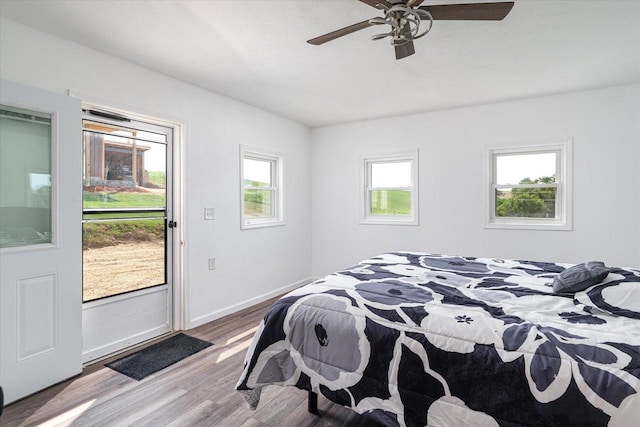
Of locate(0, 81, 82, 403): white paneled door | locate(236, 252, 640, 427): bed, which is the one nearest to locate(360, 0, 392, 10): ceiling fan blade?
locate(236, 252, 640, 427): bed

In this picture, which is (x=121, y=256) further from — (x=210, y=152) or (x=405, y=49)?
(x=405, y=49)

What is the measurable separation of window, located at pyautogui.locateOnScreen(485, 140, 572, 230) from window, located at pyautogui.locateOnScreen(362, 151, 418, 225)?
91 cm

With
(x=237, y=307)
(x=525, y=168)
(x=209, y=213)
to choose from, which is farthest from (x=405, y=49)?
(x=237, y=307)

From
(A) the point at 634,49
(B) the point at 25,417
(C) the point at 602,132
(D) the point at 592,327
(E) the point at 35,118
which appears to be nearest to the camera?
(D) the point at 592,327

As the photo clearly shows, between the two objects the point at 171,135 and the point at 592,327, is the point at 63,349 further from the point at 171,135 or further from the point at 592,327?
the point at 592,327

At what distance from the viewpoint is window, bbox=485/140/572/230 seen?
12.0 ft

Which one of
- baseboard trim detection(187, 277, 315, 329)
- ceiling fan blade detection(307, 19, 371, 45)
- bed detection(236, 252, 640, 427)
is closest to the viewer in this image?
bed detection(236, 252, 640, 427)

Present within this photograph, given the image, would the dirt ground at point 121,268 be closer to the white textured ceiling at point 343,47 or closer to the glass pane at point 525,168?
the white textured ceiling at point 343,47

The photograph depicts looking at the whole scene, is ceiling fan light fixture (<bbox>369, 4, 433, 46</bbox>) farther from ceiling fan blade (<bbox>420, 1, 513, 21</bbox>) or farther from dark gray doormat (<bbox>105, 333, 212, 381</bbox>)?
dark gray doormat (<bbox>105, 333, 212, 381</bbox>)

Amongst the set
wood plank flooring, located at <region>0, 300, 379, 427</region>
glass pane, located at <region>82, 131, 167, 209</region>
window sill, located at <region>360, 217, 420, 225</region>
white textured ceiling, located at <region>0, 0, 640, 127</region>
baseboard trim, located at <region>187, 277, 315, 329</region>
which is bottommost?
wood plank flooring, located at <region>0, 300, 379, 427</region>

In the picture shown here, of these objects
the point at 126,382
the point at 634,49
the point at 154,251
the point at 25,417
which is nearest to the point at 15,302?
the point at 25,417

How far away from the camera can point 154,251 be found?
321cm

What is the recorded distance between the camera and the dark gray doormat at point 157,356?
8.23 ft

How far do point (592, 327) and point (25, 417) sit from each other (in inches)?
120
